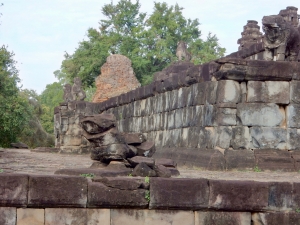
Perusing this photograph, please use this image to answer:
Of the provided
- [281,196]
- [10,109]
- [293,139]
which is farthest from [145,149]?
[10,109]

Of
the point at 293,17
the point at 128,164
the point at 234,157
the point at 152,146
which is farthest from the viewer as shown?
the point at 293,17

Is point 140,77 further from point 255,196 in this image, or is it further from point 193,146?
point 255,196

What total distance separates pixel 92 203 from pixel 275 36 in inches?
309

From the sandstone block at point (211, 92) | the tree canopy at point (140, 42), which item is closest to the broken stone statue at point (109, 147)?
the sandstone block at point (211, 92)

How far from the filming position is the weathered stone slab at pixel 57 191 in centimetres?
670

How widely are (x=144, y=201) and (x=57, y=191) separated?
1.02 metres

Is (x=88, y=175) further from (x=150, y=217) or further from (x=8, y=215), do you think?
(x=8, y=215)

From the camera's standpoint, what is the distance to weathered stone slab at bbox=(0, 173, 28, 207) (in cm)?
658

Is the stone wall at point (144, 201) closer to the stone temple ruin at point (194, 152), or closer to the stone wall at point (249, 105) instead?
the stone temple ruin at point (194, 152)

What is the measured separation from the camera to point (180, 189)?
710 centimetres

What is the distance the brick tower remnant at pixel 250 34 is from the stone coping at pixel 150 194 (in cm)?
1751

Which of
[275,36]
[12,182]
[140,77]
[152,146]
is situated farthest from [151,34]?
[12,182]

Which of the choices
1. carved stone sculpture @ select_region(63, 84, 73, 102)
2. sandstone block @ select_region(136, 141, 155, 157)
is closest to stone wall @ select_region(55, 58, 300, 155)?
sandstone block @ select_region(136, 141, 155, 157)

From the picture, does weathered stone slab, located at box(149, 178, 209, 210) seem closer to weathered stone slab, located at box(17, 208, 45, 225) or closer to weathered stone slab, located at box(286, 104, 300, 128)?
weathered stone slab, located at box(17, 208, 45, 225)
